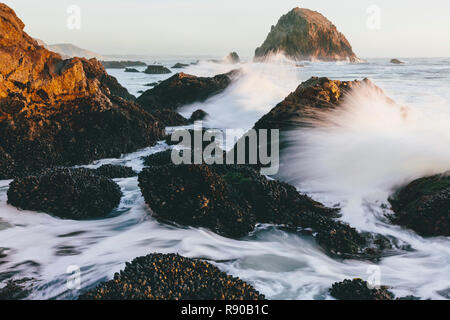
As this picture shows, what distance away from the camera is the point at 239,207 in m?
5.84

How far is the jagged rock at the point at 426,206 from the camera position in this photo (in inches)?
215

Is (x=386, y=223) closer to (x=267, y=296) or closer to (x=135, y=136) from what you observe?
(x=267, y=296)

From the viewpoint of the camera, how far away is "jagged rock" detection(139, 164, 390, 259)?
17.6ft

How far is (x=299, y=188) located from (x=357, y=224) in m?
1.73

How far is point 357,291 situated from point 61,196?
476cm

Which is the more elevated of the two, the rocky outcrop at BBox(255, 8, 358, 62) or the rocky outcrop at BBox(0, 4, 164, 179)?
the rocky outcrop at BBox(255, 8, 358, 62)

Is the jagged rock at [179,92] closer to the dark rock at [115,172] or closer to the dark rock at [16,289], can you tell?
Result: the dark rock at [115,172]

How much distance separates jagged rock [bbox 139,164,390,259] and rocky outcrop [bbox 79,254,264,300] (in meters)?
1.63

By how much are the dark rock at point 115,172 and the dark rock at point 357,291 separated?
215 inches

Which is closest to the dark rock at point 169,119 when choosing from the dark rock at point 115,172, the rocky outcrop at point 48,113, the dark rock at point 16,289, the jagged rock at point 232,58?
the rocky outcrop at point 48,113

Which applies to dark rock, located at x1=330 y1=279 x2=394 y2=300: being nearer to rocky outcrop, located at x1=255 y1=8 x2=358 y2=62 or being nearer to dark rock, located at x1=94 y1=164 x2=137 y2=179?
dark rock, located at x1=94 y1=164 x2=137 y2=179

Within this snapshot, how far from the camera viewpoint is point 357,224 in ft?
19.6

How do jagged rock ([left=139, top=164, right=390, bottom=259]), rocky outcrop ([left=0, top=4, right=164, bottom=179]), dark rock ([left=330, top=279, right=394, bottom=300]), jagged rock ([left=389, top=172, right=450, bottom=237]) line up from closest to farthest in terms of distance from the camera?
dark rock ([left=330, top=279, right=394, bottom=300])
jagged rock ([left=139, top=164, right=390, bottom=259])
jagged rock ([left=389, top=172, right=450, bottom=237])
rocky outcrop ([left=0, top=4, right=164, bottom=179])

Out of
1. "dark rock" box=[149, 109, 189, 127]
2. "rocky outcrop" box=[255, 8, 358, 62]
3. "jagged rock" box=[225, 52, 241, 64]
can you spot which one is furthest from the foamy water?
"rocky outcrop" box=[255, 8, 358, 62]
